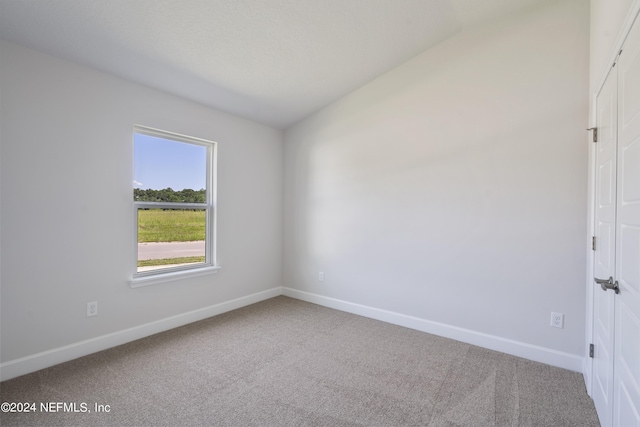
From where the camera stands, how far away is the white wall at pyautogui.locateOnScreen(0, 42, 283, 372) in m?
2.21

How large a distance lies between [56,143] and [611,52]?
3.87 metres

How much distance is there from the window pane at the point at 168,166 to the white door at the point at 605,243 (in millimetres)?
3600

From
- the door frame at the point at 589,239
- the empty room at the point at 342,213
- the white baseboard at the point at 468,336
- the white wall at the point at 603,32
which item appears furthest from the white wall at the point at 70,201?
the door frame at the point at 589,239

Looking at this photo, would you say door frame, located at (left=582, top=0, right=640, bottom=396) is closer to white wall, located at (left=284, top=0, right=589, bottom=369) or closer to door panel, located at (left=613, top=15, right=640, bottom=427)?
white wall, located at (left=284, top=0, right=589, bottom=369)

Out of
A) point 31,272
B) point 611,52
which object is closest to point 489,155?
point 611,52

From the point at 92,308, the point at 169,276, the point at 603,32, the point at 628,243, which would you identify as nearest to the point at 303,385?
the point at 169,276

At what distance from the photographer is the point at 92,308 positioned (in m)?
2.61

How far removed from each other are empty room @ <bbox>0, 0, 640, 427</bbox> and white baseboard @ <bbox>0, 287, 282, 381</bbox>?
2cm

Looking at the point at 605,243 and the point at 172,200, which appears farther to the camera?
the point at 172,200

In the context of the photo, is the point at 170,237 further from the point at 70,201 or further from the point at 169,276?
the point at 70,201

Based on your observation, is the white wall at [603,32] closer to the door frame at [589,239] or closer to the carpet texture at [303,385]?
the door frame at [589,239]

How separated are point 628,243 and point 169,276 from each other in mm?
3555

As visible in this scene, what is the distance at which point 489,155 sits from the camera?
9.20 ft

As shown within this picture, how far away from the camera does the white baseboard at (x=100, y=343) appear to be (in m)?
2.22
